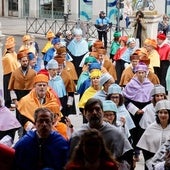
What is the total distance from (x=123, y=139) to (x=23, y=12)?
3847 centimetres

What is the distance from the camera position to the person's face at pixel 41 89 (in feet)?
32.0

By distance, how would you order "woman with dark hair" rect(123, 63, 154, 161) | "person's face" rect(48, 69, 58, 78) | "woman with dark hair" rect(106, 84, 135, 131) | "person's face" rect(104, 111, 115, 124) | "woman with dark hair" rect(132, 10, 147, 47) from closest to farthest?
"person's face" rect(104, 111, 115, 124), "woman with dark hair" rect(106, 84, 135, 131), "woman with dark hair" rect(123, 63, 154, 161), "person's face" rect(48, 69, 58, 78), "woman with dark hair" rect(132, 10, 147, 47)

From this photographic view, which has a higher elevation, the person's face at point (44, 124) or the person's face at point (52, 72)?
the person's face at point (44, 124)

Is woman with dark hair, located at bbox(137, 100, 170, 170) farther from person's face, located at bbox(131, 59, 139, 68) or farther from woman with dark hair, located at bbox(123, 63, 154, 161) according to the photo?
person's face, located at bbox(131, 59, 139, 68)

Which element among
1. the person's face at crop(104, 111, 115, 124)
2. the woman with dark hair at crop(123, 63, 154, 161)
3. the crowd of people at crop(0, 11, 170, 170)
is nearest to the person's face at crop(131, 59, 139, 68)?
the crowd of people at crop(0, 11, 170, 170)

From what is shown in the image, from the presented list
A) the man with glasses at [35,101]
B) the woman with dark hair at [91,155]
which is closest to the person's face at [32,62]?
the man with glasses at [35,101]

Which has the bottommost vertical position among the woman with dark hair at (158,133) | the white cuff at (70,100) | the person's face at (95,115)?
the white cuff at (70,100)

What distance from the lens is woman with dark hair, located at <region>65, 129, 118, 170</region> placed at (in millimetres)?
6078

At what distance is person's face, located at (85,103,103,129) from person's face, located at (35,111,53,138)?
0.48m

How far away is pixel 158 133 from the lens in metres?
8.39

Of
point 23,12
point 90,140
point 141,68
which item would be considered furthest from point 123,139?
point 23,12

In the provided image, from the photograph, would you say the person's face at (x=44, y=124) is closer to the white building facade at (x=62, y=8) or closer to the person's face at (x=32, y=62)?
the person's face at (x=32, y=62)

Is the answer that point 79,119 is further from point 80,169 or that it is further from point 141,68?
point 80,169

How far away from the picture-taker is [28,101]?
9766mm
